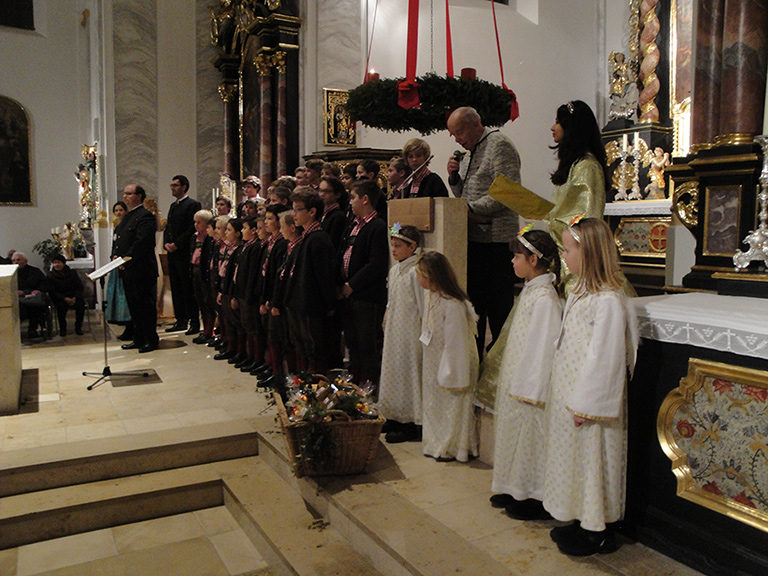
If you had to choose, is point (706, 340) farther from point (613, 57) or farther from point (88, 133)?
point (88, 133)

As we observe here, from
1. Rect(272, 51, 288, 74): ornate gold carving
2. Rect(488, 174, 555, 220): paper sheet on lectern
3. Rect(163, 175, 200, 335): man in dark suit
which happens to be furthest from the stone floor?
Rect(272, 51, 288, 74): ornate gold carving

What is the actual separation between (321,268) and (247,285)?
134 centimetres

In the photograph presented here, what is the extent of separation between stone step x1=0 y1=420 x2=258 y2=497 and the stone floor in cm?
13

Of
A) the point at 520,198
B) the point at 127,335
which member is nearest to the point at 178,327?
the point at 127,335

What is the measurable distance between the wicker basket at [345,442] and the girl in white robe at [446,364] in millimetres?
390

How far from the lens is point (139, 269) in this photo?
734 cm

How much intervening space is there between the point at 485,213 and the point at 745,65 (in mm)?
1656

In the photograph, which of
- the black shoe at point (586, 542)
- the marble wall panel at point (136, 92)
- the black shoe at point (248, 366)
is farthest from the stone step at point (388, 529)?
the marble wall panel at point (136, 92)

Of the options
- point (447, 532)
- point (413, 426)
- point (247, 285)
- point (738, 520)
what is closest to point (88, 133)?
point (247, 285)

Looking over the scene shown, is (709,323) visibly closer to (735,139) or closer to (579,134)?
(579,134)

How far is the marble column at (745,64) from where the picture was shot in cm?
362

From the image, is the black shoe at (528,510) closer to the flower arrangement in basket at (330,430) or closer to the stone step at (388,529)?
the stone step at (388,529)

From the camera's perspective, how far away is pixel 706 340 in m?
2.58

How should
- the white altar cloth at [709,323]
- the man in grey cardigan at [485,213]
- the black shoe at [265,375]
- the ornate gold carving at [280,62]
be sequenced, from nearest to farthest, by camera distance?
the white altar cloth at [709,323]
the man in grey cardigan at [485,213]
the black shoe at [265,375]
the ornate gold carving at [280,62]
